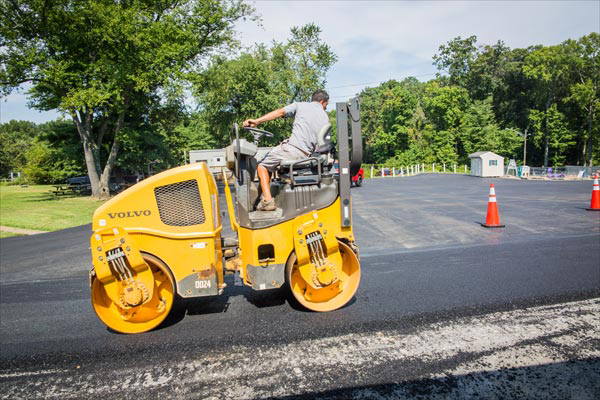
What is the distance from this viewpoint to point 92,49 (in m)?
23.2

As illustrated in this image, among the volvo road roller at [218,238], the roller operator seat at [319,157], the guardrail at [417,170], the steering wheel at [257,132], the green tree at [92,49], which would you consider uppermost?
the green tree at [92,49]

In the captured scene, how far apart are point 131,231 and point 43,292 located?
2.90 meters

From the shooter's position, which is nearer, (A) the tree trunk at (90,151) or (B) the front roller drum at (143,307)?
(B) the front roller drum at (143,307)

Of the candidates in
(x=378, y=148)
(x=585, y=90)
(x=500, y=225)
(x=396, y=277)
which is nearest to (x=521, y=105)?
(x=585, y=90)

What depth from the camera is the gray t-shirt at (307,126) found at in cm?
435

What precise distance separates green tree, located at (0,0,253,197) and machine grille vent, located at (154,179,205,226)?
19948mm

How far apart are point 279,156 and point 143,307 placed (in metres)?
2.07

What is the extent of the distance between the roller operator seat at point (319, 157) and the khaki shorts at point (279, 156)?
0.23ft

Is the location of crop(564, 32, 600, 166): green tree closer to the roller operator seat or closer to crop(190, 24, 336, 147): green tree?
crop(190, 24, 336, 147): green tree

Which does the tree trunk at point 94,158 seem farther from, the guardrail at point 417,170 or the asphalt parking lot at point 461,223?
the guardrail at point 417,170

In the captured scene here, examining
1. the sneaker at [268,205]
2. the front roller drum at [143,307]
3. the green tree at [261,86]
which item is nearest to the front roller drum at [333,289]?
the sneaker at [268,205]

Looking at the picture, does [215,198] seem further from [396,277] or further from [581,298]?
[581,298]

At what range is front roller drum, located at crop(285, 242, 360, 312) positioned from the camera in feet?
13.9

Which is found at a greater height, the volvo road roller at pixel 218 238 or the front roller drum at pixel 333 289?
the volvo road roller at pixel 218 238
